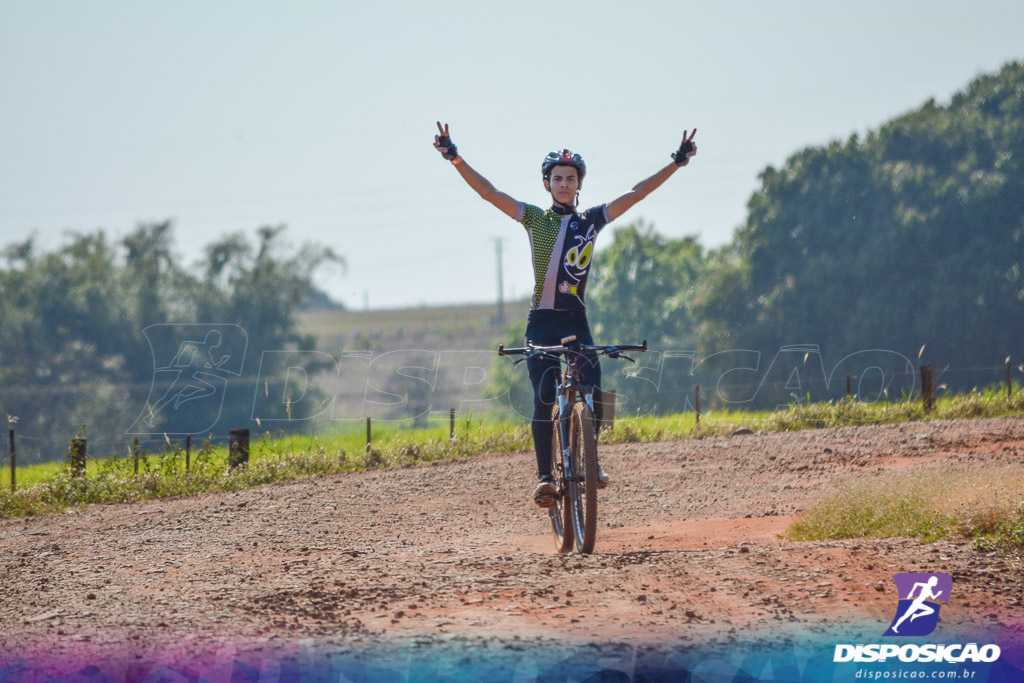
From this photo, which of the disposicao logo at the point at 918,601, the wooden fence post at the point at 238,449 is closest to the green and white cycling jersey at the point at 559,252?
the disposicao logo at the point at 918,601

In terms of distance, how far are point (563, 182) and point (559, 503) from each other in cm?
198

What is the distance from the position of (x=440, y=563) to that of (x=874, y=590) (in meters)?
2.37

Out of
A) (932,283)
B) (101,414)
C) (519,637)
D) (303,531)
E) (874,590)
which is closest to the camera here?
(519,637)

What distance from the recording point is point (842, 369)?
3541 cm

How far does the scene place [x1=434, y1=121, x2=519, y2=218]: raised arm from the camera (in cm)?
642

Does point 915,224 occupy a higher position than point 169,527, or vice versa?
point 915,224

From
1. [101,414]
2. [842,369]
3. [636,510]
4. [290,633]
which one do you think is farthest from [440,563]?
[101,414]

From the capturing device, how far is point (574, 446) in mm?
6016

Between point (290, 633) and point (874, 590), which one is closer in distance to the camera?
point (290, 633)

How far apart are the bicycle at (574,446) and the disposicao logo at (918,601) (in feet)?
5.72

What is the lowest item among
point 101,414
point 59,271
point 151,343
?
point 101,414

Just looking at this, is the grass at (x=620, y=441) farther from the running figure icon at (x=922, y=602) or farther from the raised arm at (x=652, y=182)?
the raised arm at (x=652, y=182)

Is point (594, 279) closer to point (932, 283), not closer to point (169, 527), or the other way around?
point (932, 283)

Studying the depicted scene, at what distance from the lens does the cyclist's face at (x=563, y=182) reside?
252 inches
